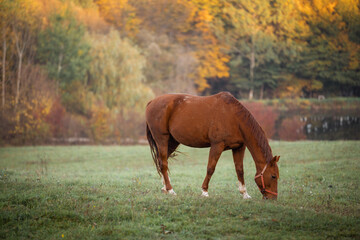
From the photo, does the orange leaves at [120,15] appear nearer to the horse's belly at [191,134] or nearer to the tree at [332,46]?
the tree at [332,46]

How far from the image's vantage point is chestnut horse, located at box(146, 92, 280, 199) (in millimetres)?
7559

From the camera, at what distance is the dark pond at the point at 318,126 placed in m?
27.3

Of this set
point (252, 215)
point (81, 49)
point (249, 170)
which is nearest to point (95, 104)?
point (81, 49)

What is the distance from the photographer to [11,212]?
6.48 meters

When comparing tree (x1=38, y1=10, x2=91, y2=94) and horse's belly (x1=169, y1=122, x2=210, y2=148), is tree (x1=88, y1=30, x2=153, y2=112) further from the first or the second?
horse's belly (x1=169, y1=122, x2=210, y2=148)

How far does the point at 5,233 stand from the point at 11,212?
652 mm

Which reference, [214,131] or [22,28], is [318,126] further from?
[22,28]

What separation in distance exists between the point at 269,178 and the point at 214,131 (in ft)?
4.92

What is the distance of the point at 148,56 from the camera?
46.2m

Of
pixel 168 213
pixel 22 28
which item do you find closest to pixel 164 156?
pixel 168 213

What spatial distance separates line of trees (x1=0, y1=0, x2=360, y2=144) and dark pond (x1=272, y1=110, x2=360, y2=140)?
14.2 ft

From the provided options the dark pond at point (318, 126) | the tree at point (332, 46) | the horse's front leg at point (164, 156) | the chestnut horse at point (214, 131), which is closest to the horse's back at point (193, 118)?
the chestnut horse at point (214, 131)

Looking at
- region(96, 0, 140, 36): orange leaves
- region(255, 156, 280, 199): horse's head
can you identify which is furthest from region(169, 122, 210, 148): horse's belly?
region(96, 0, 140, 36): orange leaves

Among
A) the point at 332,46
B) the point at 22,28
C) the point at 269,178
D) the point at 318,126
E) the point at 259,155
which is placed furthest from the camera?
the point at 332,46
